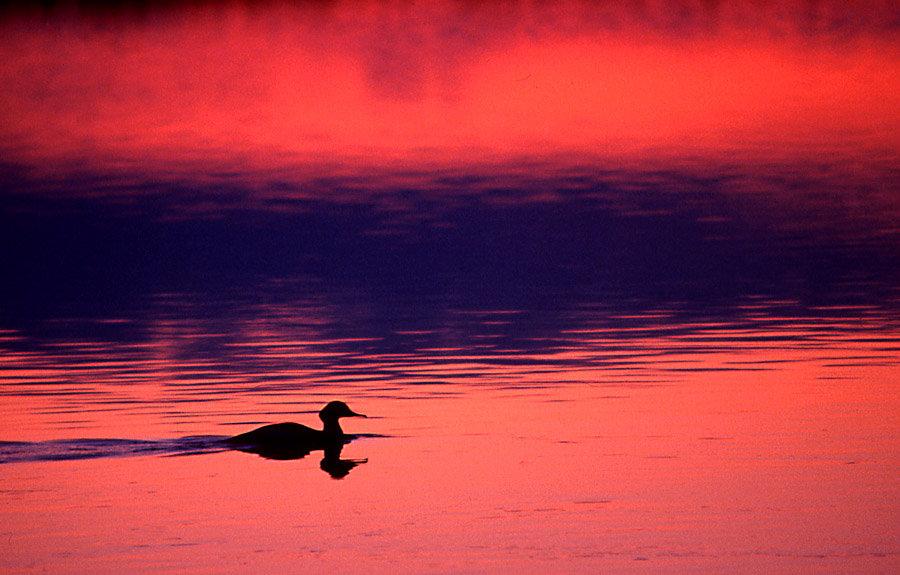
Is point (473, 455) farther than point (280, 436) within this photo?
No

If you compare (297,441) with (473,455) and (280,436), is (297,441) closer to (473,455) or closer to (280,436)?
(280,436)

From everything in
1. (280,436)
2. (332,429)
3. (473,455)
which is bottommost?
(473,455)

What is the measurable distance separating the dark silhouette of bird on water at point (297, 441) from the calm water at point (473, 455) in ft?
0.78

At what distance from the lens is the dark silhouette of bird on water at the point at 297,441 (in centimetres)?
1688

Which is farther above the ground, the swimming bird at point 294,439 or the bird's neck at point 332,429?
the bird's neck at point 332,429

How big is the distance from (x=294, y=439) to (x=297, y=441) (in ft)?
0.28

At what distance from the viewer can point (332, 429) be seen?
59.2 ft

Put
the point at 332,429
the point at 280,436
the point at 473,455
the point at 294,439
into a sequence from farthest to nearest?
the point at 332,429 < the point at 294,439 < the point at 280,436 < the point at 473,455

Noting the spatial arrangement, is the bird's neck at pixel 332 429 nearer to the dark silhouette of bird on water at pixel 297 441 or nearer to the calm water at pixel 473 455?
the dark silhouette of bird on water at pixel 297 441

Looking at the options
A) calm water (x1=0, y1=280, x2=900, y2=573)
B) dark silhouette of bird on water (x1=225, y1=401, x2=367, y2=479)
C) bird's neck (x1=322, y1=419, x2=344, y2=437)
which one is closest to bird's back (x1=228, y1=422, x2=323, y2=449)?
dark silhouette of bird on water (x1=225, y1=401, x2=367, y2=479)

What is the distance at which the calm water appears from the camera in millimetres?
12266

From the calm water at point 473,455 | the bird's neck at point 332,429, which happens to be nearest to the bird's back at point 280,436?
the bird's neck at point 332,429

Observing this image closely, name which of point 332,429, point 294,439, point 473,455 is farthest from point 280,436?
point 473,455

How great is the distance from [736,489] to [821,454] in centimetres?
194
